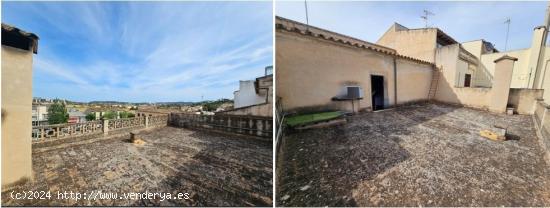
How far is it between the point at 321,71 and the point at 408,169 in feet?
9.13

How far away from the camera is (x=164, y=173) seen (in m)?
3.68

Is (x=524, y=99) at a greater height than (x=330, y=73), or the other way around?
(x=330, y=73)

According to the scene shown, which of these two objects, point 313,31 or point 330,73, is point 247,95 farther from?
point 330,73

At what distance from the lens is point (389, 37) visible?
32.4ft

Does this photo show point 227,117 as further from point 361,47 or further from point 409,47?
point 409,47

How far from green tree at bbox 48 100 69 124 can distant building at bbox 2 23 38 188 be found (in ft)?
21.0

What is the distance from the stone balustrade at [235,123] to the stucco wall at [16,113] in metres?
4.21

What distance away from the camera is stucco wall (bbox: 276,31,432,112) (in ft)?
14.1

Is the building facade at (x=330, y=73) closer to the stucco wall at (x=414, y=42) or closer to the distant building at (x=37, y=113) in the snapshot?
the stucco wall at (x=414, y=42)

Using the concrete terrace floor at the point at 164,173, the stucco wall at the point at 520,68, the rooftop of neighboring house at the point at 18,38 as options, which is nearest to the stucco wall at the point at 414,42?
the stucco wall at the point at 520,68

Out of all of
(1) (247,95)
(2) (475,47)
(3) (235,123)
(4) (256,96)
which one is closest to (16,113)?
(3) (235,123)

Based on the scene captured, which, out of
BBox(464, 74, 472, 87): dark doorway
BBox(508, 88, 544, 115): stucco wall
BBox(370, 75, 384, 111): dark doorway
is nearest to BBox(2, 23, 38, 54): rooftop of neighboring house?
BBox(370, 75, 384, 111): dark doorway

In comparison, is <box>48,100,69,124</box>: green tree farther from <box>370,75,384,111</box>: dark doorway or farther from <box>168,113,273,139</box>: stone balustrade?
<box>370,75,384,111</box>: dark doorway

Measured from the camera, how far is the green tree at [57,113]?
888cm
